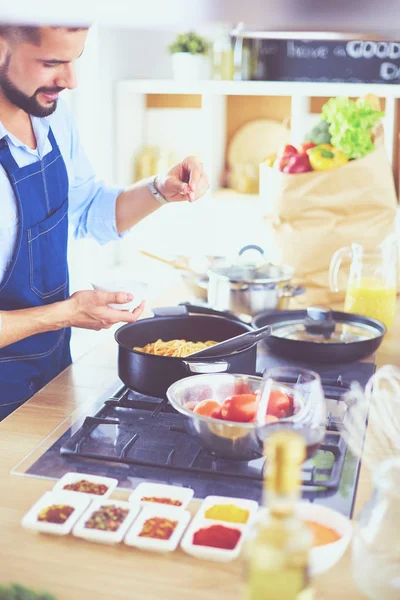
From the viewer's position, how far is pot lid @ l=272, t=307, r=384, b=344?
190 cm

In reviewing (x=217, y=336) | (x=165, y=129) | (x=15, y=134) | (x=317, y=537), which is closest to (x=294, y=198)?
(x=217, y=336)

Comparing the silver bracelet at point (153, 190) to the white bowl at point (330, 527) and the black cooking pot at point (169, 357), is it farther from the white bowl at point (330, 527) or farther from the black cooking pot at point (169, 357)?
the white bowl at point (330, 527)

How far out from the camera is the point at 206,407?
1.27 meters

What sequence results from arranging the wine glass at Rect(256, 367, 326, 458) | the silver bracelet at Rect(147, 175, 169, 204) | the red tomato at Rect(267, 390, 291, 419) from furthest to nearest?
the silver bracelet at Rect(147, 175, 169, 204), the red tomato at Rect(267, 390, 291, 419), the wine glass at Rect(256, 367, 326, 458)

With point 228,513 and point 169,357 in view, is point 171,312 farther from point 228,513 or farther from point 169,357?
point 228,513

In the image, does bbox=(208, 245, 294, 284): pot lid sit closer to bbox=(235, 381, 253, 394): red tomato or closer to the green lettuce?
the green lettuce

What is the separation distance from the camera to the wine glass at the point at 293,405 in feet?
3.59

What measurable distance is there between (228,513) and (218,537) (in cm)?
6

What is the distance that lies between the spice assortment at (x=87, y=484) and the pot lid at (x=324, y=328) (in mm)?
759

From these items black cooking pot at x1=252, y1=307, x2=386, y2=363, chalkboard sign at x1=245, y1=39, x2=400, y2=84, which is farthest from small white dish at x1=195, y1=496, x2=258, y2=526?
chalkboard sign at x1=245, y1=39, x2=400, y2=84

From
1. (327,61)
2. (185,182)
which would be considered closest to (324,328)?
(185,182)

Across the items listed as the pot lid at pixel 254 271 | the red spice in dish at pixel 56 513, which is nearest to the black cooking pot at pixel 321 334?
the pot lid at pixel 254 271

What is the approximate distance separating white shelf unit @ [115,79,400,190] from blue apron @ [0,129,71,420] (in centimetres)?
221

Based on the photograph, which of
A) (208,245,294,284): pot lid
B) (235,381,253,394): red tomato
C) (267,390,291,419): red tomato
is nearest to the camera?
(267,390,291,419): red tomato
